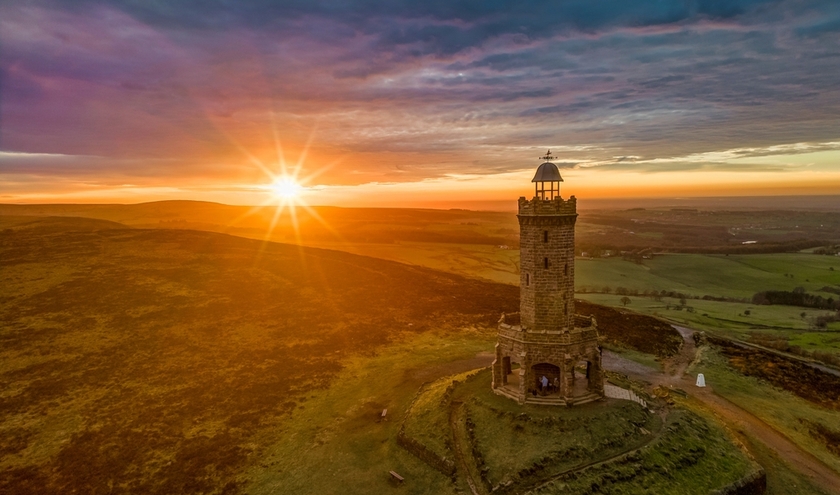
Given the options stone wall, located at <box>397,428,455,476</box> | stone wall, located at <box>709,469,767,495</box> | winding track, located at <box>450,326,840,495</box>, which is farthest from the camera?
winding track, located at <box>450,326,840,495</box>

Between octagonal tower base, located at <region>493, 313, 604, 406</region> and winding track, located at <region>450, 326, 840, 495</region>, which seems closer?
winding track, located at <region>450, 326, 840, 495</region>

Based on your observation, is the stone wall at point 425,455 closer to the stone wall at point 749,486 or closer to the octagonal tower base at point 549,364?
the octagonal tower base at point 549,364

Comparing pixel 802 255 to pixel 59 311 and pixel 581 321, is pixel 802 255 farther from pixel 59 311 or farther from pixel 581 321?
pixel 59 311

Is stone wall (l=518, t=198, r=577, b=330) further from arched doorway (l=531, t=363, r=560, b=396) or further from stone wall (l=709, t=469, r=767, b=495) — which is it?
stone wall (l=709, t=469, r=767, b=495)

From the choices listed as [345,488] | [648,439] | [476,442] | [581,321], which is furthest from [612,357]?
[345,488]

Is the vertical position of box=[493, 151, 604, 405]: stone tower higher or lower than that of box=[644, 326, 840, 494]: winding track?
higher

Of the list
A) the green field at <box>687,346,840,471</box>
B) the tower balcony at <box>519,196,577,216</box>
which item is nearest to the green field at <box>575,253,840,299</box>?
the green field at <box>687,346,840,471</box>
